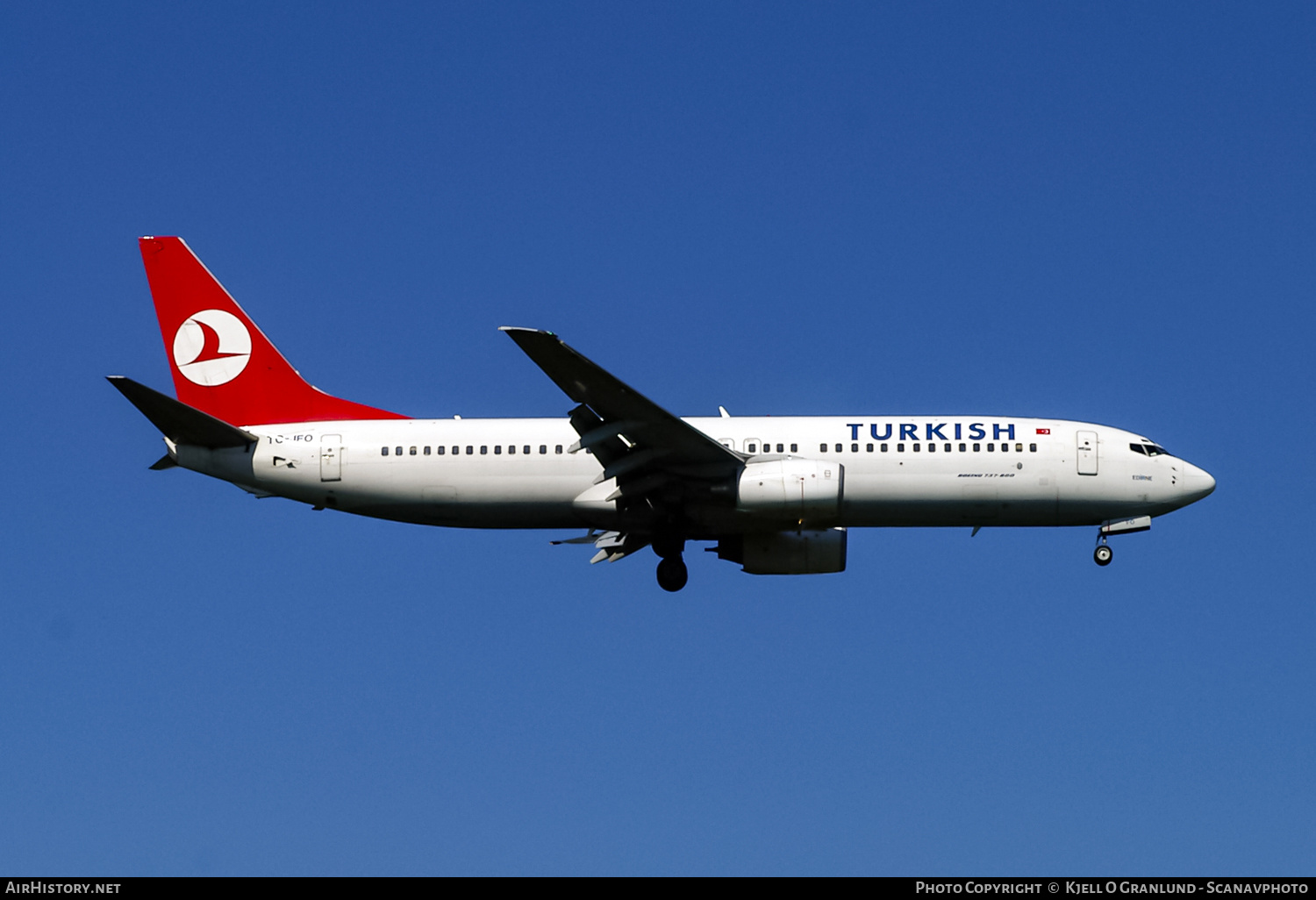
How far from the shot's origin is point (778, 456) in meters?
36.8

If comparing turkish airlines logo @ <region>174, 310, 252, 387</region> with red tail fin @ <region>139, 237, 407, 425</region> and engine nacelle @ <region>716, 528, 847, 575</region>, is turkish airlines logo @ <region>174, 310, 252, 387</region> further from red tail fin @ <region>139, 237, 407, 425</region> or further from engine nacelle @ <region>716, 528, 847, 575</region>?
engine nacelle @ <region>716, 528, 847, 575</region>

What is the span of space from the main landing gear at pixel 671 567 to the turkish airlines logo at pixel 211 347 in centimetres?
1236

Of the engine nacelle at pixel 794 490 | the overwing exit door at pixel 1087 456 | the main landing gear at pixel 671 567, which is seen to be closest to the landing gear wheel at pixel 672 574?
the main landing gear at pixel 671 567

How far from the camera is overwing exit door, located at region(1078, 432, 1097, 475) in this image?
37.2m

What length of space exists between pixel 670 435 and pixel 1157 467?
1243 cm

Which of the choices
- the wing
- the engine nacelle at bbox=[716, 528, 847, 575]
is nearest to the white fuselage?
the wing

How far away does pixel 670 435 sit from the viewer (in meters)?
34.9

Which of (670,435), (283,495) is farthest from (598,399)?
(283,495)

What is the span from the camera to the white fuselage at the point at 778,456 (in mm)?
36750

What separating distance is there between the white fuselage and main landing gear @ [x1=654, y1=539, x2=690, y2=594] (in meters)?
1.31

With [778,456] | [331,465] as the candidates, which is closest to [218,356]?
[331,465]
